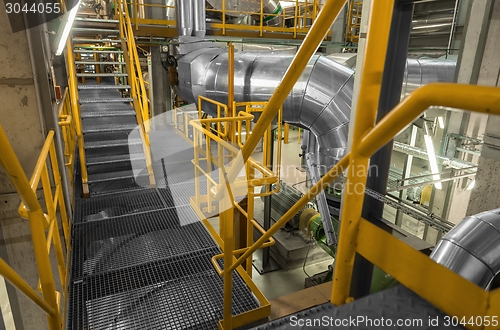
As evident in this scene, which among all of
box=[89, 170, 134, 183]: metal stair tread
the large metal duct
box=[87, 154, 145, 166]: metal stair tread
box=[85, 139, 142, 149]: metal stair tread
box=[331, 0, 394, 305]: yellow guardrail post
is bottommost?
box=[89, 170, 134, 183]: metal stair tread

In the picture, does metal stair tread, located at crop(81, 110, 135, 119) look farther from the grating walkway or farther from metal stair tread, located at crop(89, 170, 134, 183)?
metal stair tread, located at crop(89, 170, 134, 183)

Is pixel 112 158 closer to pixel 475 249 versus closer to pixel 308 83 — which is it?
pixel 308 83

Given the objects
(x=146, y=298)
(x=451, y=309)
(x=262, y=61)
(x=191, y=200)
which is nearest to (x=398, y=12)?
(x=451, y=309)

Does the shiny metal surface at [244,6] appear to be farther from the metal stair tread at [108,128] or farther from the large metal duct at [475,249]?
the large metal duct at [475,249]

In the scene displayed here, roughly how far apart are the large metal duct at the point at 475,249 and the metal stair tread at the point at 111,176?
176 inches

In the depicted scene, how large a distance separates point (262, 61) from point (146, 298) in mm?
4510

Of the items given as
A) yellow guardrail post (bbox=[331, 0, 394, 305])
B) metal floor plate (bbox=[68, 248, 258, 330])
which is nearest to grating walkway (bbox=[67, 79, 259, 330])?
metal floor plate (bbox=[68, 248, 258, 330])

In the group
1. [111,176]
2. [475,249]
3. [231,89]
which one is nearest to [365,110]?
[475,249]

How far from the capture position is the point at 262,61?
610 cm

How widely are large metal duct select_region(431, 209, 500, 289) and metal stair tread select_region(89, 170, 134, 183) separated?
447cm

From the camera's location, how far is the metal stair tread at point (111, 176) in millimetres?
4957

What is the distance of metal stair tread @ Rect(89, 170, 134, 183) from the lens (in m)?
4.96

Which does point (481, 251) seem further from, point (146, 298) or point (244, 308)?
point (146, 298)

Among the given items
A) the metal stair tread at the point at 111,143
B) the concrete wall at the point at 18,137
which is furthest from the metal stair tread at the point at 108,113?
the concrete wall at the point at 18,137
